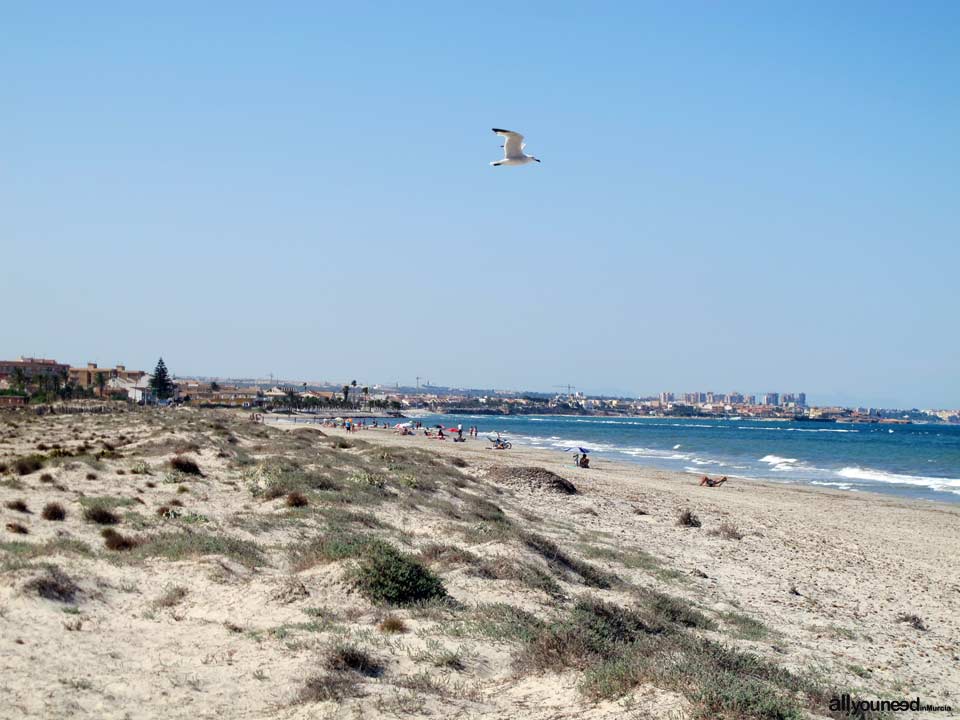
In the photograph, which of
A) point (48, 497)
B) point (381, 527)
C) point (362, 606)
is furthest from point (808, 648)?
point (48, 497)

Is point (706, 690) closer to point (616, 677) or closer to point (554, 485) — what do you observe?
point (616, 677)

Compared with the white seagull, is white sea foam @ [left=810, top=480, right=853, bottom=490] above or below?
below

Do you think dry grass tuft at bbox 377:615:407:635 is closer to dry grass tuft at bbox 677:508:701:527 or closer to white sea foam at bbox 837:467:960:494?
dry grass tuft at bbox 677:508:701:527

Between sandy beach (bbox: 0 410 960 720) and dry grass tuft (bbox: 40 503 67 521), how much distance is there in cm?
16

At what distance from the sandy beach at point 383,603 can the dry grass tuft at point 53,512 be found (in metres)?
0.16

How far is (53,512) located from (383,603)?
7167mm

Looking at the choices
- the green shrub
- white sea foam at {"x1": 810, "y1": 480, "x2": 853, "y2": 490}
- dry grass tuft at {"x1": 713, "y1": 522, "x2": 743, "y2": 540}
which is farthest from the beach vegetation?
white sea foam at {"x1": 810, "y1": 480, "x2": 853, "y2": 490}

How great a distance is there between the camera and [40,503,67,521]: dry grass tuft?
45.1 ft

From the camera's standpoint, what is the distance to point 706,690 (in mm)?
6277

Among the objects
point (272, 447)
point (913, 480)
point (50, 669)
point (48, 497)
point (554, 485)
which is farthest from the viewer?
point (913, 480)

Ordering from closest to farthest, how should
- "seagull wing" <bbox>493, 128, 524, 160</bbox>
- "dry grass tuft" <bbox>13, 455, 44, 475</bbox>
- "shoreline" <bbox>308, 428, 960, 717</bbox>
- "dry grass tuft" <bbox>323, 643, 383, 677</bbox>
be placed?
"dry grass tuft" <bbox>323, 643, 383, 677</bbox> → "shoreline" <bbox>308, 428, 960, 717</bbox> → "seagull wing" <bbox>493, 128, 524, 160</bbox> → "dry grass tuft" <bbox>13, 455, 44, 475</bbox>

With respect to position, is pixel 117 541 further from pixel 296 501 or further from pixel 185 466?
pixel 185 466

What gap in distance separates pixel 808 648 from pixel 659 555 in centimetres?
610

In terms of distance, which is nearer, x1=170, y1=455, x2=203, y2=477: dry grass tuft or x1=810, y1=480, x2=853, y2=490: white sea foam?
x1=170, y1=455, x2=203, y2=477: dry grass tuft
